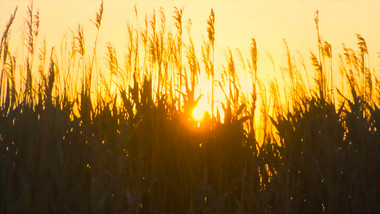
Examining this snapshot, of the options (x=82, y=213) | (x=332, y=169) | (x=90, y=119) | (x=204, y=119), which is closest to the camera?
(x=82, y=213)

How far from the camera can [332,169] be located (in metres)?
2.55

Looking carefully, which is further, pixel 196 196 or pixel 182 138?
pixel 182 138

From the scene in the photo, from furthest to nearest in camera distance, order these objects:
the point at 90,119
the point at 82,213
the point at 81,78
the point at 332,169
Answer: the point at 81,78
the point at 90,119
the point at 332,169
the point at 82,213

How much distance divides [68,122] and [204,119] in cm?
73

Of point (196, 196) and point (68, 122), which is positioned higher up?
point (68, 122)

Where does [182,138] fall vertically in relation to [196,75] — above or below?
below

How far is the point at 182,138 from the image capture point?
2668 millimetres

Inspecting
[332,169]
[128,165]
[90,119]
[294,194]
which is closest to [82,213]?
[128,165]

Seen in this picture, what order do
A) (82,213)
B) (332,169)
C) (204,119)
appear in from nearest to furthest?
1. (82,213)
2. (332,169)
3. (204,119)

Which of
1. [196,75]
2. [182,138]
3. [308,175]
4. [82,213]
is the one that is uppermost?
[196,75]

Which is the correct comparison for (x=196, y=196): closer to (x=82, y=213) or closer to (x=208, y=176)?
(x=208, y=176)

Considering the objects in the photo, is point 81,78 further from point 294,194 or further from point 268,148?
point 294,194

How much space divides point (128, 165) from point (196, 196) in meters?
0.38

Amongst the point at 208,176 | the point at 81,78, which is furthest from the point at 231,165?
the point at 81,78
